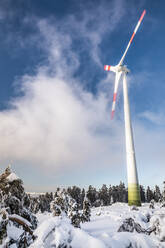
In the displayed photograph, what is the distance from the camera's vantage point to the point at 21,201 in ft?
20.1

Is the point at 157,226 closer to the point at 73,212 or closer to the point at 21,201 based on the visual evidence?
the point at 21,201

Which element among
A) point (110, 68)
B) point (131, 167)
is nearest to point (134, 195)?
point (131, 167)

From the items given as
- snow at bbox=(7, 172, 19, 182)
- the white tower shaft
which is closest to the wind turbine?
the white tower shaft

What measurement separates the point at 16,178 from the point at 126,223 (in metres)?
4.05

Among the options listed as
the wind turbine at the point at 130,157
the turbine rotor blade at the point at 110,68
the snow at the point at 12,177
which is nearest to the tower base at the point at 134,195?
the wind turbine at the point at 130,157

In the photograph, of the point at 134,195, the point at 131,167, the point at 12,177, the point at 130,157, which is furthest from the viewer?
the point at 130,157

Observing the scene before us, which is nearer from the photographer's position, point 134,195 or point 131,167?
point 134,195

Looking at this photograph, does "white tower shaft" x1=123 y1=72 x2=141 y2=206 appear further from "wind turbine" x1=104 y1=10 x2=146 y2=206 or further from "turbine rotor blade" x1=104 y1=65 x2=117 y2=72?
"turbine rotor blade" x1=104 y1=65 x2=117 y2=72

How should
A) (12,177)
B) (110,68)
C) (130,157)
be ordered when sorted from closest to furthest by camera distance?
1. (12,177)
2. (130,157)
3. (110,68)

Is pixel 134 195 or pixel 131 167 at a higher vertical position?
pixel 131 167

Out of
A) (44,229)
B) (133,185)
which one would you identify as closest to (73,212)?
(133,185)

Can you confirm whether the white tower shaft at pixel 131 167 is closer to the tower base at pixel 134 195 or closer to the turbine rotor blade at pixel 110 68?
the tower base at pixel 134 195

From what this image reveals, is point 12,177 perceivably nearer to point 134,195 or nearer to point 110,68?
point 134,195

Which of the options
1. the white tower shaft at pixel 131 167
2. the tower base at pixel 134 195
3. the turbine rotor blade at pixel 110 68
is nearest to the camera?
the tower base at pixel 134 195
